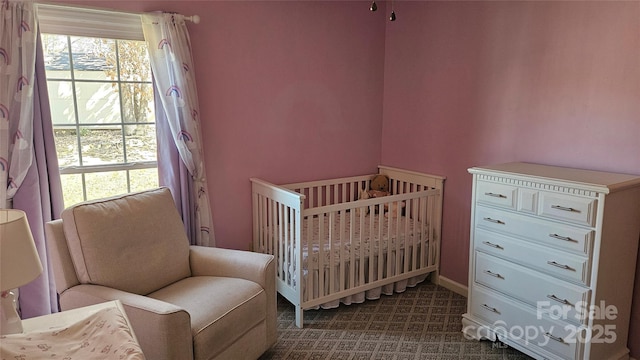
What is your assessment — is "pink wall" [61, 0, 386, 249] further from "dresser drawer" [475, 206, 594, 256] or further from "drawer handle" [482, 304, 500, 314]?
"drawer handle" [482, 304, 500, 314]

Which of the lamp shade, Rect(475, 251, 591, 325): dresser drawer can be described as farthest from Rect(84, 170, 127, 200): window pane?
Rect(475, 251, 591, 325): dresser drawer

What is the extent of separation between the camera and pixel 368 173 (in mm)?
3865

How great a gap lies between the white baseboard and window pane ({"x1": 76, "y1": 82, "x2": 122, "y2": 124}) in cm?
261

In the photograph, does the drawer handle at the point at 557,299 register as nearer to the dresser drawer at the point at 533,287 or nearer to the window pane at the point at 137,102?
the dresser drawer at the point at 533,287

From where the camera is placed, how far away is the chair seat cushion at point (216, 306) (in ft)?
6.48

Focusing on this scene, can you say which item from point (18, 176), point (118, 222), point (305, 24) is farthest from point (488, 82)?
point (18, 176)

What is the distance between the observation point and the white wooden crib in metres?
2.82

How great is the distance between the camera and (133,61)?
2.75 m

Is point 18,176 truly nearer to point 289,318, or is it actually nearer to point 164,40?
point 164,40

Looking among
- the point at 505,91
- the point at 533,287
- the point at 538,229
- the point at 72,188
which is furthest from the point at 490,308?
the point at 72,188

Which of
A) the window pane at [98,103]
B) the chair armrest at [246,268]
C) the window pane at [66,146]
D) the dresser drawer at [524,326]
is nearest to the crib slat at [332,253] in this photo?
the chair armrest at [246,268]

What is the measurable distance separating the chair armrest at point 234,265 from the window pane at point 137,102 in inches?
36.3

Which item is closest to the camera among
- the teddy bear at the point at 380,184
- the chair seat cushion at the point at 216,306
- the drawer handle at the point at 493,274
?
the chair seat cushion at the point at 216,306

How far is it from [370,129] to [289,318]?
1.75 metres
